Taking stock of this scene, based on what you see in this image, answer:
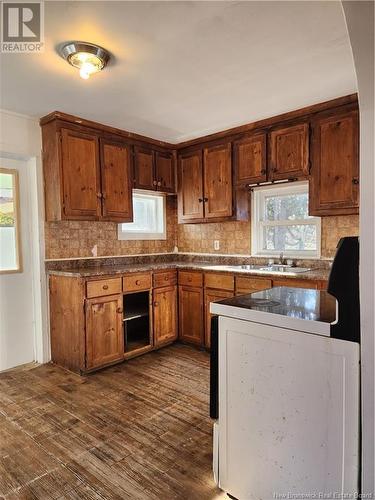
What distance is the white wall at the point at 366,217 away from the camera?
979 mm

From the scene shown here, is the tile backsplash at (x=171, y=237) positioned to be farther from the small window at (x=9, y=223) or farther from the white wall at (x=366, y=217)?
the white wall at (x=366, y=217)

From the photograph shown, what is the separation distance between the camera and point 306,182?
3.32 m

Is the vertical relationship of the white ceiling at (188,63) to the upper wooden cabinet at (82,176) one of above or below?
above

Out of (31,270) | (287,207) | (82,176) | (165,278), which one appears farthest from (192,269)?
(31,270)

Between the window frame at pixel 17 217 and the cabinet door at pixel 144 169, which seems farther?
the cabinet door at pixel 144 169

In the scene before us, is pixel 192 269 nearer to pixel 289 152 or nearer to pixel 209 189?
pixel 209 189

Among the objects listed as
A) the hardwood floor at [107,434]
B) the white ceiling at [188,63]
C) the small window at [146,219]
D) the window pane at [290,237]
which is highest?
the white ceiling at [188,63]

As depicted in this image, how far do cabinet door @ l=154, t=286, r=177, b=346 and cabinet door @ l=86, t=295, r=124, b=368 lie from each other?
1.55ft

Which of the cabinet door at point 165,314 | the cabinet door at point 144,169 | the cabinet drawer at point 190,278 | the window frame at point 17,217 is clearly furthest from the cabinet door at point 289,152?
the window frame at point 17,217

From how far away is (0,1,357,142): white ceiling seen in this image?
166 cm

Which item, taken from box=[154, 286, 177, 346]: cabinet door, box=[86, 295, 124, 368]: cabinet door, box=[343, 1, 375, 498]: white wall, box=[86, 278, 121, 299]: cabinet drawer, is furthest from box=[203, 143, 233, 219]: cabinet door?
box=[343, 1, 375, 498]: white wall

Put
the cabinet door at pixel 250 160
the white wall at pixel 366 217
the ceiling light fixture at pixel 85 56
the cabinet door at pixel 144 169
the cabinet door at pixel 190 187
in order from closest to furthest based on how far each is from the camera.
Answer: the white wall at pixel 366 217
the ceiling light fixture at pixel 85 56
the cabinet door at pixel 250 160
the cabinet door at pixel 144 169
the cabinet door at pixel 190 187

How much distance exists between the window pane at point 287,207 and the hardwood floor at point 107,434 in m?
1.87

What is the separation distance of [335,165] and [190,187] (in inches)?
67.5
